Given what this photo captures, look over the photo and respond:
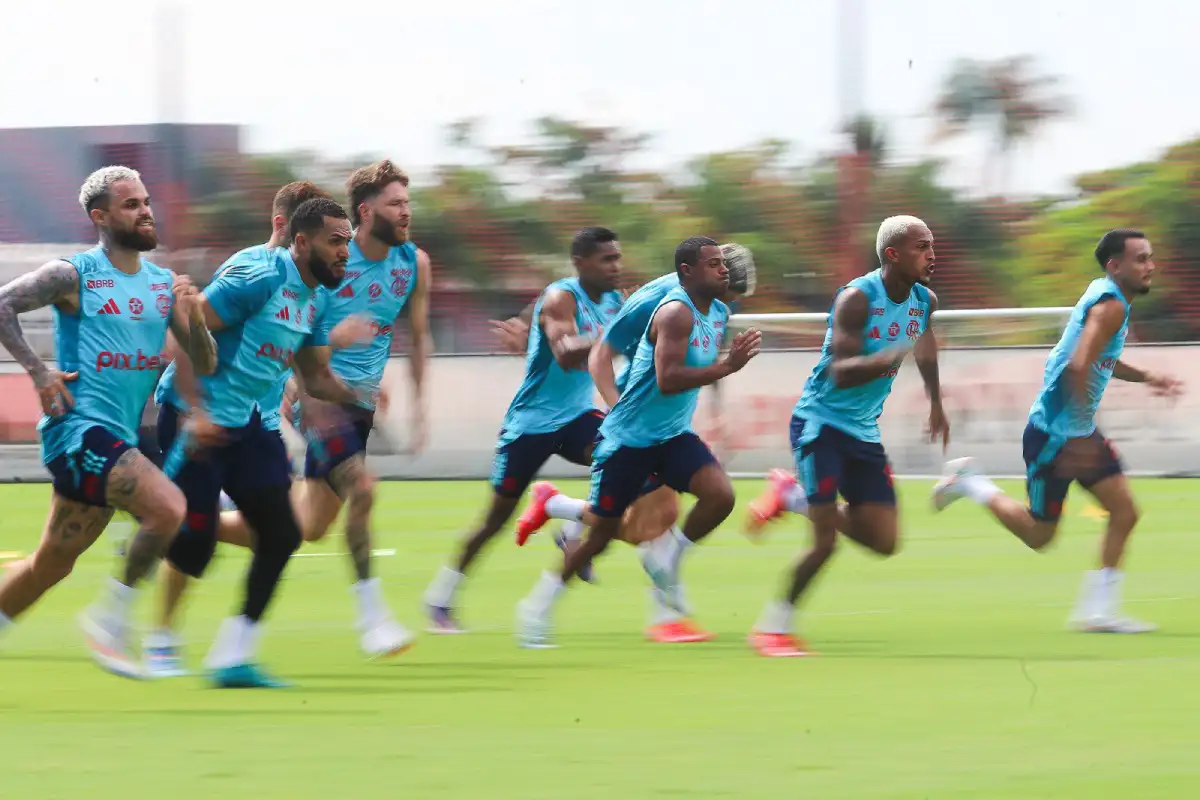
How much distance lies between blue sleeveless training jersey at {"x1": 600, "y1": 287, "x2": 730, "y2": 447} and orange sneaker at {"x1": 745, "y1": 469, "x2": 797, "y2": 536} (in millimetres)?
1641

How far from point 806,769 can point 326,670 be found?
120 inches

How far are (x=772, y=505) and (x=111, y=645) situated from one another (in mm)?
4060

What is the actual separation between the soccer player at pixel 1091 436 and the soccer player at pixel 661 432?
1.64m

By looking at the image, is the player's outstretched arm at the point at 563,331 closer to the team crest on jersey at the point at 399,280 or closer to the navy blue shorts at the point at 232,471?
the team crest on jersey at the point at 399,280

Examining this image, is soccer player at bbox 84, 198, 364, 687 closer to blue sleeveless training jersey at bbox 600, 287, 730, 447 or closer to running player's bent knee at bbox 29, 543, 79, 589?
running player's bent knee at bbox 29, 543, 79, 589

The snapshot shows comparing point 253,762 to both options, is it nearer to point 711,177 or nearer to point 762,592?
point 762,592

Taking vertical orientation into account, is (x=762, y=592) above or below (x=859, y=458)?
below

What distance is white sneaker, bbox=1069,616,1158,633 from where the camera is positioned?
9672 millimetres

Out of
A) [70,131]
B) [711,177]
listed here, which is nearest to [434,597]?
[70,131]

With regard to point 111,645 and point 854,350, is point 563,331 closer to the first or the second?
point 854,350

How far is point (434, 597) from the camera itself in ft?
33.6

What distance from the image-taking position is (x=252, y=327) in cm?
844

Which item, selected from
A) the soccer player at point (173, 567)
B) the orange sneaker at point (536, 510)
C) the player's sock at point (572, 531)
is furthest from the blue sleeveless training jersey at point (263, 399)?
the player's sock at point (572, 531)

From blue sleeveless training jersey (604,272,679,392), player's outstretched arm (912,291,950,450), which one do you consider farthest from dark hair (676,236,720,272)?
player's outstretched arm (912,291,950,450)
